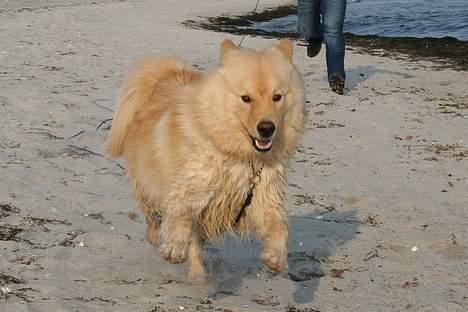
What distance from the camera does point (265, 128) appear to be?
3352 millimetres

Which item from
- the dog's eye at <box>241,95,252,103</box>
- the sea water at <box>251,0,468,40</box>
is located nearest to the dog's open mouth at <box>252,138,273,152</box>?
the dog's eye at <box>241,95,252,103</box>

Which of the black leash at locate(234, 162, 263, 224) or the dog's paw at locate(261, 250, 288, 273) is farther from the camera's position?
the black leash at locate(234, 162, 263, 224)

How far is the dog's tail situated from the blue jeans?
3842mm

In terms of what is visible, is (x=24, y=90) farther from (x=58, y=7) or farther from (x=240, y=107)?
(x=58, y=7)

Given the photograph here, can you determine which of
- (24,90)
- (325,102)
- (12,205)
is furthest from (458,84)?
(12,205)

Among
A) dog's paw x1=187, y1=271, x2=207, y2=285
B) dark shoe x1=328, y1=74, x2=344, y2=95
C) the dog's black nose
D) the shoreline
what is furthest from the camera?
the shoreline

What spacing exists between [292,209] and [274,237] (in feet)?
5.61

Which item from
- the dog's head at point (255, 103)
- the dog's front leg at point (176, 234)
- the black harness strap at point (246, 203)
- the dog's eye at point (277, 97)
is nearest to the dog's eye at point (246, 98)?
the dog's head at point (255, 103)

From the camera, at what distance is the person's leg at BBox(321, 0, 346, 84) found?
26.2ft

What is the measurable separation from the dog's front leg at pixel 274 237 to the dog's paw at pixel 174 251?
358 millimetres

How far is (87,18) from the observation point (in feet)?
50.6

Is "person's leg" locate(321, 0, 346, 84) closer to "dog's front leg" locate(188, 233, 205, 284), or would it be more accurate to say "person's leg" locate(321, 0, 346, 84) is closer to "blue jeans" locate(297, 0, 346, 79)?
"blue jeans" locate(297, 0, 346, 79)

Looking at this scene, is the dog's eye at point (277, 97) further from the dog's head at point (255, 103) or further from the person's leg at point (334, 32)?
the person's leg at point (334, 32)

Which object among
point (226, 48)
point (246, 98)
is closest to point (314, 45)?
point (226, 48)
